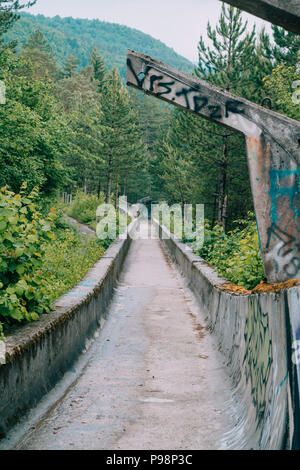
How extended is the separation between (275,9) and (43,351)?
405 centimetres

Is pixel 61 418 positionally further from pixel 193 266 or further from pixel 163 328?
pixel 193 266

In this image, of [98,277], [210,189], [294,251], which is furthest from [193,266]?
[210,189]

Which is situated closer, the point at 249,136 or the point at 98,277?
the point at 249,136

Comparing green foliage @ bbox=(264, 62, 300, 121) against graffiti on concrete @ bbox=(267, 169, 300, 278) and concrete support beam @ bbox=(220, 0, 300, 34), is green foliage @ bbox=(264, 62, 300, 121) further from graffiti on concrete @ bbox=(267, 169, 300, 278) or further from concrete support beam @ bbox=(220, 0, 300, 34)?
concrete support beam @ bbox=(220, 0, 300, 34)

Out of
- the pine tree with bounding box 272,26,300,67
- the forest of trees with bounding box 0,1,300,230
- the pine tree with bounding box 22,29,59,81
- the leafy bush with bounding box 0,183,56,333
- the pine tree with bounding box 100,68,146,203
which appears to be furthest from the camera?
the pine tree with bounding box 22,29,59,81

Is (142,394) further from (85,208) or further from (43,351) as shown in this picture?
(85,208)

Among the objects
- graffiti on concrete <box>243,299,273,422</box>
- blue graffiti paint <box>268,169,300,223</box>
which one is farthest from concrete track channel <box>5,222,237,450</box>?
blue graffiti paint <box>268,169,300,223</box>

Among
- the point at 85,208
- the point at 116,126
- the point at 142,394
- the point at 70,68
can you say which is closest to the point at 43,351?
the point at 142,394

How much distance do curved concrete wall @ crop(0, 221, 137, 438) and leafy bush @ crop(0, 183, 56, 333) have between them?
0.18 m

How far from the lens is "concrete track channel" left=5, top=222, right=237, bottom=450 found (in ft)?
12.3

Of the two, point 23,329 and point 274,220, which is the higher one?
point 274,220
